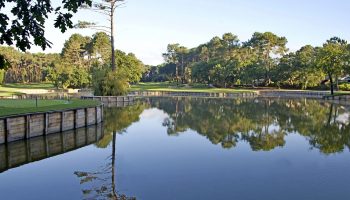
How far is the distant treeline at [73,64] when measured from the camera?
3499 inches

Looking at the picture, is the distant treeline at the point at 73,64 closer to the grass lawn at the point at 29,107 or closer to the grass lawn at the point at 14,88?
the grass lawn at the point at 14,88

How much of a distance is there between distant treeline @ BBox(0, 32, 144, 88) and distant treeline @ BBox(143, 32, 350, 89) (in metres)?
23.4

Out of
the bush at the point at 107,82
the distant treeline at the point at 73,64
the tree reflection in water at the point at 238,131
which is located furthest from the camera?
the distant treeline at the point at 73,64

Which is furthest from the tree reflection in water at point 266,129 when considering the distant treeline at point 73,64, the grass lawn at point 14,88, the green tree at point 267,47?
the green tree at point 267,47

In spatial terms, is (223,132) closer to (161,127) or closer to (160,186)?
(161,127)

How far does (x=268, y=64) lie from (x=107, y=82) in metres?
57.8

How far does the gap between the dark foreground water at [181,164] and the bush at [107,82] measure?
23.7m

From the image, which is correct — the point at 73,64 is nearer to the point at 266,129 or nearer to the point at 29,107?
the point at 29,107

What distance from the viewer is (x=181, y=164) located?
17.3 metres

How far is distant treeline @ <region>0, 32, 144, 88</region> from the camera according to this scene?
292 ft

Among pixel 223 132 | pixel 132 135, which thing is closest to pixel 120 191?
pixel 132 135

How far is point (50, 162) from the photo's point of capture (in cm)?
1773

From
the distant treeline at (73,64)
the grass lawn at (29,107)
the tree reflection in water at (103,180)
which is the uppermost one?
the distant treeline at (73,64)

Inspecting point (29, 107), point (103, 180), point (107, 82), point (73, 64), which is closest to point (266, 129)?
point (29, 107)
